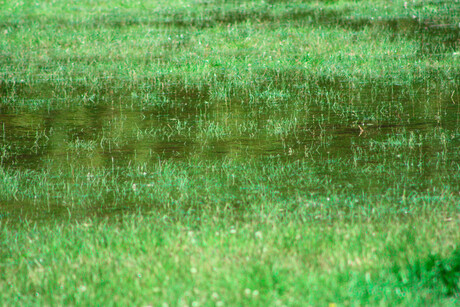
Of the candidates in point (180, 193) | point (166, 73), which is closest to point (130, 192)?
point (180, 193)

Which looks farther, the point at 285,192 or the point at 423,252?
the point at 285,192

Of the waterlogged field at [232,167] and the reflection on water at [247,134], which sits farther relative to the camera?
the reflection on water at [247,134]

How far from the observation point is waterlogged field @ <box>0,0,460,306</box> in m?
5.39

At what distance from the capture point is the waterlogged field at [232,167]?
17.7 feet

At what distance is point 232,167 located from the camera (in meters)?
9.03

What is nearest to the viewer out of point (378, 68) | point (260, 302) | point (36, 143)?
point (260, 302)

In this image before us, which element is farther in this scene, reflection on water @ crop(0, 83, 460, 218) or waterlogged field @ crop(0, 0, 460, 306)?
reflection on water @ crop(0, 83, 460, 218)

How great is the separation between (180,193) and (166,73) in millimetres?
8192

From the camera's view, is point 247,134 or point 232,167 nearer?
point 232,167

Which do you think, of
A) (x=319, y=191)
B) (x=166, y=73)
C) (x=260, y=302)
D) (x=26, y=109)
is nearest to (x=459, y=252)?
(x=260, y=302)

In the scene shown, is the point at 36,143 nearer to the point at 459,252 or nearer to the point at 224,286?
the point at 224,286

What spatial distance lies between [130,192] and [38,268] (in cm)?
233

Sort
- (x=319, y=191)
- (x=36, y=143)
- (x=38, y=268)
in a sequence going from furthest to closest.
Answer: (x=36, y=143), (x=319, y=191), (x=38, y=268)

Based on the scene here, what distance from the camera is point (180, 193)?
8.02m
